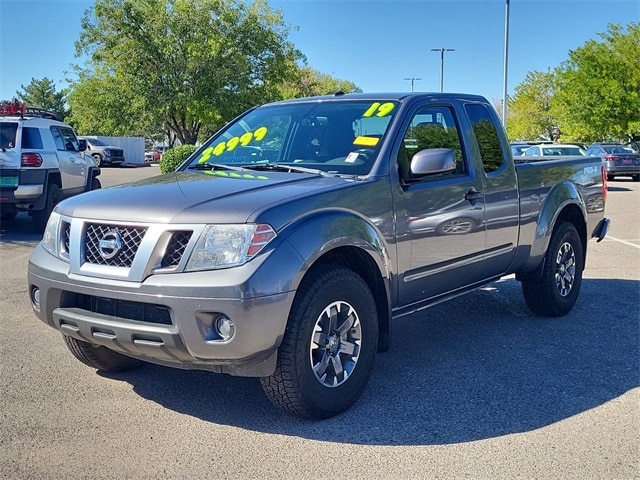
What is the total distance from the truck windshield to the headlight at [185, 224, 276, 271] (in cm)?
107

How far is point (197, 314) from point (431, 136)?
2356mm

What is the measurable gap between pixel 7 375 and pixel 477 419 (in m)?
3.05

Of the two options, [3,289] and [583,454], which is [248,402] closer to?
[583,454]

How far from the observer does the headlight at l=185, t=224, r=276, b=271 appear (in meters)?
3.41

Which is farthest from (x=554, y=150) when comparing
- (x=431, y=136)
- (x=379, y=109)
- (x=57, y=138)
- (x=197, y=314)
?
(x=197, y=314)

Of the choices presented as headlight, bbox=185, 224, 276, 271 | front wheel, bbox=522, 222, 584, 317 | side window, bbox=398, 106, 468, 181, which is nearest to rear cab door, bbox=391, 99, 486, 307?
side window, bbox=398, 106, 468, 181

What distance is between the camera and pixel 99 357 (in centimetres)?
446

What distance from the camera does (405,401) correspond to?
13.7 ft

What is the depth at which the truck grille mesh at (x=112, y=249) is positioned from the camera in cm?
355

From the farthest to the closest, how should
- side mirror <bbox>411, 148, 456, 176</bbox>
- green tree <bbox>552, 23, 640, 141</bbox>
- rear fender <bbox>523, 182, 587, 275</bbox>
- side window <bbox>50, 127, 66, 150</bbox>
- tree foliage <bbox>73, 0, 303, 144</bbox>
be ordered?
green tree <bbox>552, 23, 640, 141</bbox> < tree foliage <bbox>73, 0, 303, 144</bbox> < side window <bbox>50, 127, 66, 150</bbox> < rear fender <bbox>523, 182, 587, 275</bbox> < side mirror <bbox>411, 148, 456, 176</bbox>

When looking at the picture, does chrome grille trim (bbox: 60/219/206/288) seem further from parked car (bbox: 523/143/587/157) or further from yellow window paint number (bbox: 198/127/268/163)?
parked car (bbox: 523/143/587/157)

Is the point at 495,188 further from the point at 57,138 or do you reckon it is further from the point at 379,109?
the point at 57,138

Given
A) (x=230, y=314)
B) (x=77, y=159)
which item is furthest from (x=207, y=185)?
(x=77, y=159)

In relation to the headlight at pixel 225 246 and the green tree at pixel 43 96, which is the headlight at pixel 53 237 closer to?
the headlight at pixel 225 246
